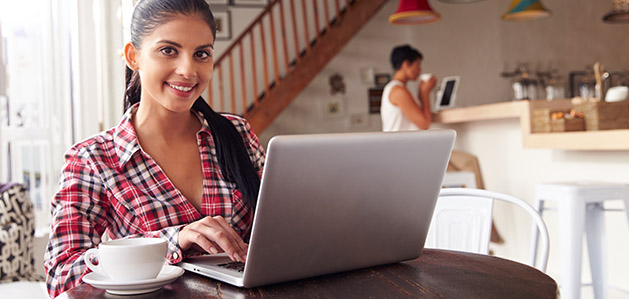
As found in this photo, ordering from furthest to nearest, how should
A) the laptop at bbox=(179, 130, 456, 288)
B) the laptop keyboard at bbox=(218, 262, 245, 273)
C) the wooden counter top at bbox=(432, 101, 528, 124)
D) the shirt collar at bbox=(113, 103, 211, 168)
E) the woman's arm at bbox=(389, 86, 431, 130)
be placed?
the woman's arm at bbox=(389, 86, 431, 130) → the wooden counter top at bbox=(432, 101, 528, 124) → the shirt collar at bbox=(113, 103, 211, 168) → the laptop keyboard at bbox=(218, 262, 245, 273) → the laptop at bbox=(179, 130, 456, 288)

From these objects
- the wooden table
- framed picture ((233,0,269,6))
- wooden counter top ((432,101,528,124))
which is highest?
framed picture ((233,0,269,6))

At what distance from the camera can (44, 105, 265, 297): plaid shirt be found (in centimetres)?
114

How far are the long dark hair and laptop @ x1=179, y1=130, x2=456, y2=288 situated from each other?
364 mm

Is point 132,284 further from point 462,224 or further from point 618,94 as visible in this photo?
point 618,94

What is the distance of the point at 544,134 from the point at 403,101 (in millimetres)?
1126

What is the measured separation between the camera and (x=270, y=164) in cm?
81

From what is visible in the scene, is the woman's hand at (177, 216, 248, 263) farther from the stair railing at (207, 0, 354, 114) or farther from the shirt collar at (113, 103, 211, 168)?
the stair railing at (207, 0, 354, 114)

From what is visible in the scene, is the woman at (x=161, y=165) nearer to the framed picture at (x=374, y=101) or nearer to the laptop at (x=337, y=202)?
the laptop at (x=337, y=202)

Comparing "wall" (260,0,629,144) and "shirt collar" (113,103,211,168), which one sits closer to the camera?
"shirt collar" (113,103,211,168)

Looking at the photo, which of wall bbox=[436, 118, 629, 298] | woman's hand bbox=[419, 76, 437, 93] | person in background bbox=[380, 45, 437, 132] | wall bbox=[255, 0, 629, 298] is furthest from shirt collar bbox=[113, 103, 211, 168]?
wall bbox=[255, 0, 629, 298]

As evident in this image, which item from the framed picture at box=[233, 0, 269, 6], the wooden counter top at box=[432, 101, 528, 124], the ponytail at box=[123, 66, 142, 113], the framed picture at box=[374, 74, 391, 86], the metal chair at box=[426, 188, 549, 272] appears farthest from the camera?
the framed picture at box=[374, 74, 391, 86]

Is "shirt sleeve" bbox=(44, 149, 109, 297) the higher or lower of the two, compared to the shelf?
lower

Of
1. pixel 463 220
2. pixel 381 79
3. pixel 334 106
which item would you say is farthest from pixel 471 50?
pixel 463 220

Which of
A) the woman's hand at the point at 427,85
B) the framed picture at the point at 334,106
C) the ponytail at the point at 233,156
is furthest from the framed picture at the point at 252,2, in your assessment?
the ponytail at the point at 233,156
